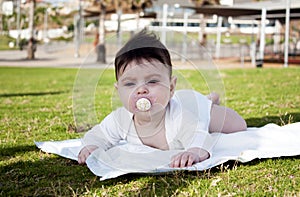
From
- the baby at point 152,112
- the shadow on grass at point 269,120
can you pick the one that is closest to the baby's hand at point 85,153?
the baby at point 152,112

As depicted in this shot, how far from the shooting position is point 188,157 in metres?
3.06

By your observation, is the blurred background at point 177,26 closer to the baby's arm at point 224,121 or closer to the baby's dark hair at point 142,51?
the baby's dark hair at point 142,51

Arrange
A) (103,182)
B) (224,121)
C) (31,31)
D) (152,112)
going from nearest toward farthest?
(103,182), (152,112), (224,121), (31,31)

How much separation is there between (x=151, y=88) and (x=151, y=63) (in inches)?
6.3

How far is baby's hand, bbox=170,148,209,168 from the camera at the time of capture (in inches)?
118

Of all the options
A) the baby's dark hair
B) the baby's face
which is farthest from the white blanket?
the baby's dark hair

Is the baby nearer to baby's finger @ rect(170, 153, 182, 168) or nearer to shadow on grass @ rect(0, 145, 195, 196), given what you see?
baby's finger @ rect(170, 153, 182, 168)

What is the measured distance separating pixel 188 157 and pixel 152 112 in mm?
380

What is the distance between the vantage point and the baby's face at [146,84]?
10.0 ft

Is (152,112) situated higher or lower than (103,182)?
higher

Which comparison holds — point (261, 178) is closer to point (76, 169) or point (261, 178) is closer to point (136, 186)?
point (136, 186)

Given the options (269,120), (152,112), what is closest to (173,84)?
(152,112)

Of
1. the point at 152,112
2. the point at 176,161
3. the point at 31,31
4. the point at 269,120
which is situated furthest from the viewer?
the point at 31,31

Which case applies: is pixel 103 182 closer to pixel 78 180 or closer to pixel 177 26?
pixel 78 180
